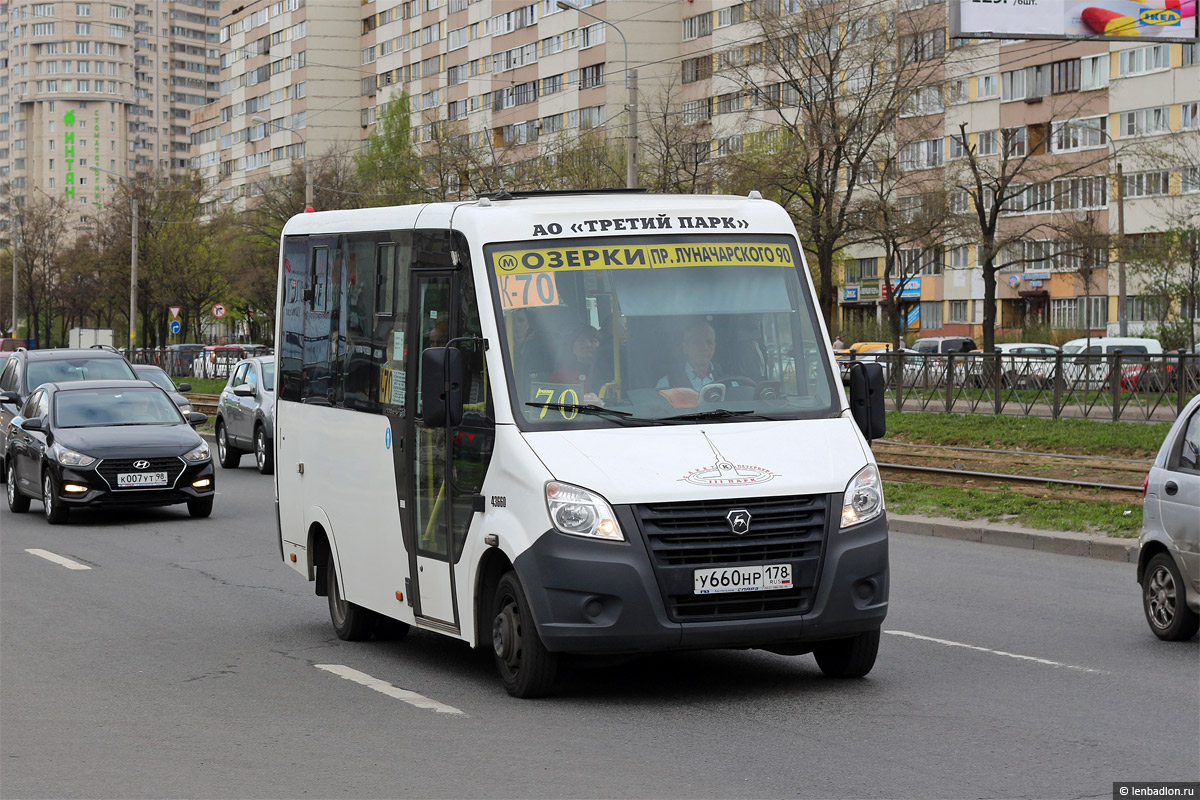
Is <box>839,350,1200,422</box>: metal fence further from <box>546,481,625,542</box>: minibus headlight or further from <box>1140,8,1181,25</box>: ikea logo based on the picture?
<box>546,481,625,542</box>: minibus headlight

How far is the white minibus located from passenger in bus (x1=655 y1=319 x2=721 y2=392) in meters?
0.01

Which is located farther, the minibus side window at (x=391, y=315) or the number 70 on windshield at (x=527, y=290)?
the minibus side window at (x=391, y=315)

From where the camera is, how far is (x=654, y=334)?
8.38 meters

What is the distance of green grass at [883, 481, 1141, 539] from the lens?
16.1 m

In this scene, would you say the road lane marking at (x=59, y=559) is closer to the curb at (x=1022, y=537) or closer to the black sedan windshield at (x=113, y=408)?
the black sedan windshield at (x=113, y=408)

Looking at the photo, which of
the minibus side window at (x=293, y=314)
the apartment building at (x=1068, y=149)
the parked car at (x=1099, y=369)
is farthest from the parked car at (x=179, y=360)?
the minibus side window at (x=293, y=314)

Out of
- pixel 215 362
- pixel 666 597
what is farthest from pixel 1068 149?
pixel 666 597

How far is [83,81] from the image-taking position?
19275cm

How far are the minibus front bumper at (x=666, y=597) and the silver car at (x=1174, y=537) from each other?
8.56 ft

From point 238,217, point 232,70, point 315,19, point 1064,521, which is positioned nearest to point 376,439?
point 1064,521

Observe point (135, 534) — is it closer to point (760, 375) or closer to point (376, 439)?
point (376, 439)

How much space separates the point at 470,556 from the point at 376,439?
1.32 m

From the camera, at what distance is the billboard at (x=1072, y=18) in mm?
26656

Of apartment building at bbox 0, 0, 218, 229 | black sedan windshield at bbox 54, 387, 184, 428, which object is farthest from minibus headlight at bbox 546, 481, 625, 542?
apartment building at bbox 0, 0, 218, 229
